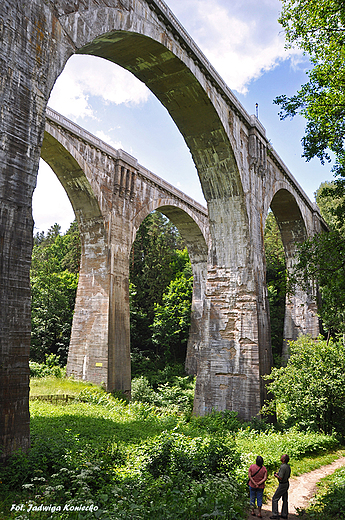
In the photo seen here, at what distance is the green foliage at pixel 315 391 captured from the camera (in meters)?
9.16

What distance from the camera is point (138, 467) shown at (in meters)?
4.68

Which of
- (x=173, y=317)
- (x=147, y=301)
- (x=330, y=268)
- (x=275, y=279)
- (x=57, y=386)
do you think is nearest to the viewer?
(x=330, y=268)

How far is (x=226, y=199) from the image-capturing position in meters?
10.9

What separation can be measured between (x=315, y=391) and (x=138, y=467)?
609 cm

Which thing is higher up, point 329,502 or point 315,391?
point 315,391

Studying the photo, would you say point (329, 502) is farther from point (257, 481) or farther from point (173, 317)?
point (173, 317)

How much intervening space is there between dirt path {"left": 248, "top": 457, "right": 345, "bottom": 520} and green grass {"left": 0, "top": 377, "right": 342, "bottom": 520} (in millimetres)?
211

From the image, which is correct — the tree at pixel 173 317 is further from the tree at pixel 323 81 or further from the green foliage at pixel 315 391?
the tree at pixel 323 81

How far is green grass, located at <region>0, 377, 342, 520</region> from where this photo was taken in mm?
3555

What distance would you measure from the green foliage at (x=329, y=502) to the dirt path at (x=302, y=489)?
152 mm

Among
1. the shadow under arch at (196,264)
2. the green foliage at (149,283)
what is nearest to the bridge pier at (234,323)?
the shadow under arch at (196,264)

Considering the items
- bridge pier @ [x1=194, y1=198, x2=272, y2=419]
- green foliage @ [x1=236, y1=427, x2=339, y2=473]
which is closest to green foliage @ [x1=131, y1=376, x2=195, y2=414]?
bridge pier @ [x1=194, y1=198, x2=272, y2=419]

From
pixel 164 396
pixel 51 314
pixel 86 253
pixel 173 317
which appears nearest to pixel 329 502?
pixel 86 253

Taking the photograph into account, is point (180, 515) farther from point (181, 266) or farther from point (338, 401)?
point (181, 266)
